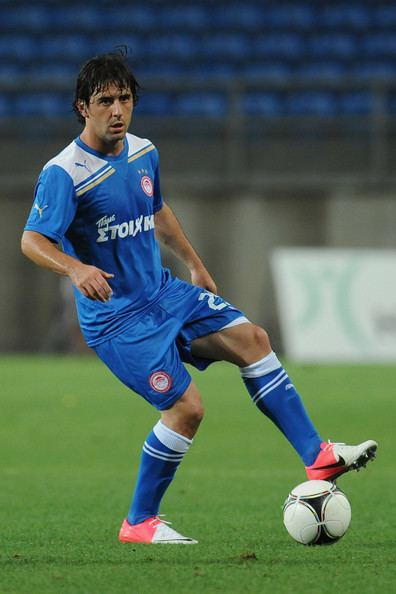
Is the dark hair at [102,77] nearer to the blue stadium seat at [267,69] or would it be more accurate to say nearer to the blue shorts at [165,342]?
the blue shorts at [165,342]

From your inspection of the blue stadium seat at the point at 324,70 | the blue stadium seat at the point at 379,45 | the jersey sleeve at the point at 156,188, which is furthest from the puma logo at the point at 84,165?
the blue stadium seat at the point at 379,45

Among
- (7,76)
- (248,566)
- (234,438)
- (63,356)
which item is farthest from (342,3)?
(248,566)

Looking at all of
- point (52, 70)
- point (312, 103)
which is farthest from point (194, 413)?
point (52, 70)

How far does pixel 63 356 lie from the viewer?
16250 mm

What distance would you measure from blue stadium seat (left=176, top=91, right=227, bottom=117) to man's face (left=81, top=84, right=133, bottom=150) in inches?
484

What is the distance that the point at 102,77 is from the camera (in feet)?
15.0

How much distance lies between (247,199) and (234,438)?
25.9 ft

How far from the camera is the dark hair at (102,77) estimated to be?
4.56 meters

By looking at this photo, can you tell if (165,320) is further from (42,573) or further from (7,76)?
(7,76)

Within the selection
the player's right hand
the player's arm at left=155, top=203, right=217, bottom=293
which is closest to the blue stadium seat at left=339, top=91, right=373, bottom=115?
the player's arm at left=155, top=203, right=217, bottom=293

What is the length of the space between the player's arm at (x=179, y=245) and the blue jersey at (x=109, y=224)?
0.92ft

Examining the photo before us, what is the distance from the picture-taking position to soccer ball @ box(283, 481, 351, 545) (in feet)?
14.5

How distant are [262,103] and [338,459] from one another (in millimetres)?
12876

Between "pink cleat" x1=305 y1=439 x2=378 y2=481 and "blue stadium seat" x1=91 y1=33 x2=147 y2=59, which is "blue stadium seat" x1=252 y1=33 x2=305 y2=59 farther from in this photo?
"pink cleat" x1=305 y1=439 x2=378 y2=481
